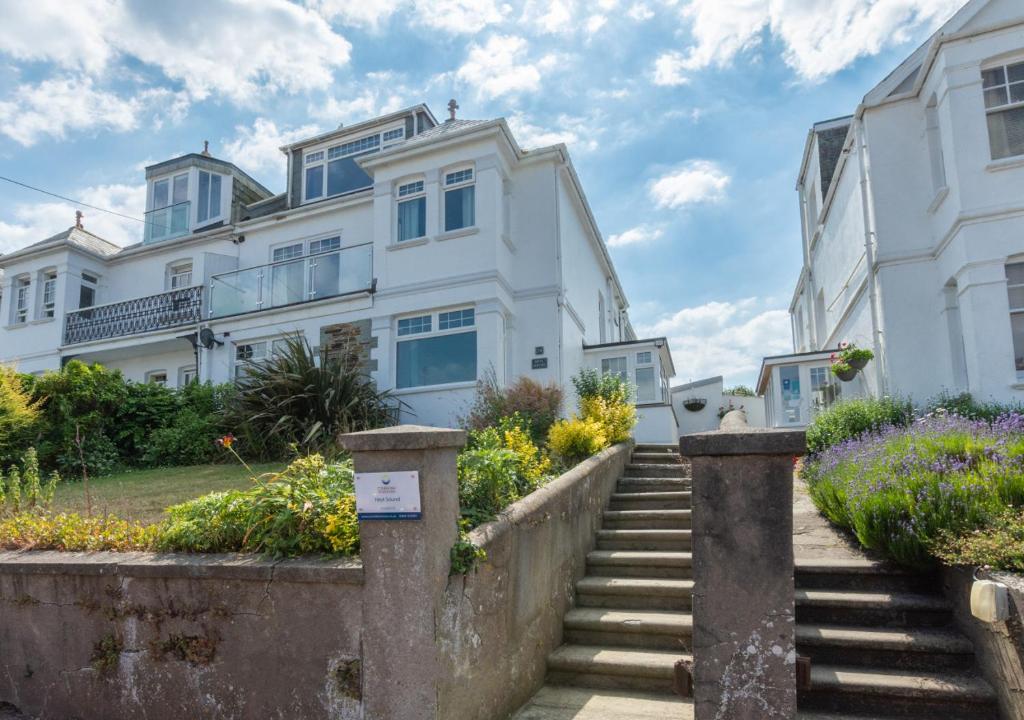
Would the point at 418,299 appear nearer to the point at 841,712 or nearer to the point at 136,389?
the point at 136,389

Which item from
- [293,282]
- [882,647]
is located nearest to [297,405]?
[293,282]

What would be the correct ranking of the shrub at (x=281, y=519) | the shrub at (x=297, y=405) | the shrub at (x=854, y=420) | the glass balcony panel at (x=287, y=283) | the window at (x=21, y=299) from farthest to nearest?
1. the window at (x=21, y=299)
2. the glass balcony panel at (x=287, y=283)
3. the shrub at (x=297, y=405)
4. the shrub at (x=854, y=420)
5. the shrub at (x=281, y=519)

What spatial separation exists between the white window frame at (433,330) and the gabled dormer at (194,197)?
9052mm

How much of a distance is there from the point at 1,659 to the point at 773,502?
579cm

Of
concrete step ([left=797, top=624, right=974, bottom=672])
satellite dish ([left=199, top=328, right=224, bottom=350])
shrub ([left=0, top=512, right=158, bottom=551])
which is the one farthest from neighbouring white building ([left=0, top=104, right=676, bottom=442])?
concrete step ([left=797, top=624, right=974, bottom=672])

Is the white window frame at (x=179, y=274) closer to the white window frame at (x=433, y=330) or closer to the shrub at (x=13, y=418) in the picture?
the shrub at (x=13, y=418)

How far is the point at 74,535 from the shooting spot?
532 cm

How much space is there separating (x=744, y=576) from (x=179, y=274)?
20643mm

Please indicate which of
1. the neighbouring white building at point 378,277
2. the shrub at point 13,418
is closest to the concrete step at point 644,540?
the neighbouring white building at point 378,277

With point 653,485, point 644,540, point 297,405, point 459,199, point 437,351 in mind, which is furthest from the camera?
point 459,199

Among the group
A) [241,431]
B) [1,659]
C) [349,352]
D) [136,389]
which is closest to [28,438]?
[136,389]

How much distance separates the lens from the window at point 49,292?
20.7 metres

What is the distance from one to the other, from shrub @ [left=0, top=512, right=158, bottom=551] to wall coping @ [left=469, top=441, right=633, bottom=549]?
257 centimetres

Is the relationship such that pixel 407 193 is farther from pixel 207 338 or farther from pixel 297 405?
pixel 207 338
